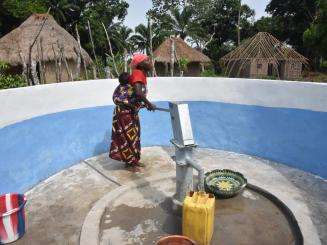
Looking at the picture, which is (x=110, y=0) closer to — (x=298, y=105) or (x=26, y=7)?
(x=26, y=7)

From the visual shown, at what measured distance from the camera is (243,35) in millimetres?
30703

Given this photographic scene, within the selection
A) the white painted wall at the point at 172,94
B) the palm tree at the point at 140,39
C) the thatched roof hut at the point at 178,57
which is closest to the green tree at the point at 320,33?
the thatched roof hut at the point at 178,57

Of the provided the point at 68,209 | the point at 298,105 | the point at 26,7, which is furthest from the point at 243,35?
the point at 68,209

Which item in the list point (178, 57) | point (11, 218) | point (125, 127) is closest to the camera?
point (11, 218)

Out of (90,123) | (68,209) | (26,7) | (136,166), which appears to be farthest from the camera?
(26,7)

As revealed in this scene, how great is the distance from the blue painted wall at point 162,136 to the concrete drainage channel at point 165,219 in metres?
1.27

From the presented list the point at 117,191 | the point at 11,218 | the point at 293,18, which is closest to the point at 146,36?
the point at 293,18

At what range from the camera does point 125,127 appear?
517 cm

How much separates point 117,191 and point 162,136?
7.50 ft

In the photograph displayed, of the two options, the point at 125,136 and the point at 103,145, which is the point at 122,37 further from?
the point at 125,136

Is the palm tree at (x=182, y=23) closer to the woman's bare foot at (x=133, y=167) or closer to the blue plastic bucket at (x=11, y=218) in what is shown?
the woman's bare foot at (x=133, y=167)

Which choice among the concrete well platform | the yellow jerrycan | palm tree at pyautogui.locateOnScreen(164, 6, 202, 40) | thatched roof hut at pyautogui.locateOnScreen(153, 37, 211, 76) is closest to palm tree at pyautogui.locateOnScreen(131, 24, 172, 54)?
palm tree at pyautogui.locateOnScreen(164, 6, 202, 40)

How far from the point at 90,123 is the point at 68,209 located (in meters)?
2.04

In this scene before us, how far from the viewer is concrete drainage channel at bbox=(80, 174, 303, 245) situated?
360 cm
